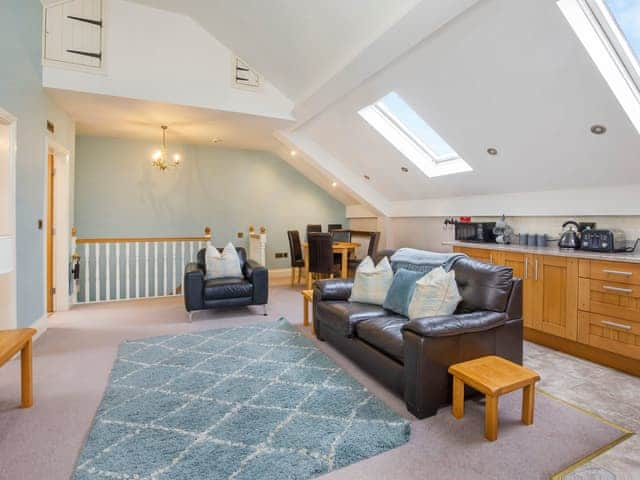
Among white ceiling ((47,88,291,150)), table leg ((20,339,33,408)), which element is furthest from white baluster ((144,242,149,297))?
table leg ((20,339,33,408))

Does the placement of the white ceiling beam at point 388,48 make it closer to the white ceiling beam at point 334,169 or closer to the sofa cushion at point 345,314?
the white ceiling beam at point 334,169

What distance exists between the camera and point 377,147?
5125 millimetres

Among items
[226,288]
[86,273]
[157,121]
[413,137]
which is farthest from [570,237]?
[86,273]

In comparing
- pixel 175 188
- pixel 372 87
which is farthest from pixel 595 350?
pixel 175 188

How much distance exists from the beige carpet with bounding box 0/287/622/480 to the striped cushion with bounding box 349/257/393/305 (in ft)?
1.85

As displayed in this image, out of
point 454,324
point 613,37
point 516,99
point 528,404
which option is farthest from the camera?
point 516,99

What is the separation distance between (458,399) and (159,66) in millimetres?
4592

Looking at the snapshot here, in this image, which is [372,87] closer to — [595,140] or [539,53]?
[539,53]

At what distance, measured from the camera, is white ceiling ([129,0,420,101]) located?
10.2ft

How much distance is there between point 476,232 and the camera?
14.9 feet

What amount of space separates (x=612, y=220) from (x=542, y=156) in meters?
0.89

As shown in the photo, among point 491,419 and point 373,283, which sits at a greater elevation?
point 373,283

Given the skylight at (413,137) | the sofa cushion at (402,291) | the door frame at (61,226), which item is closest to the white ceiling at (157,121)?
the door frame at (61,226)

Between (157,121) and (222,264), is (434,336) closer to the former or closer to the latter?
(222,264)
